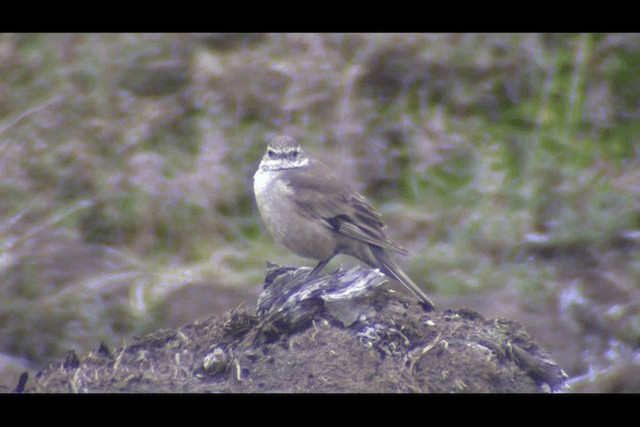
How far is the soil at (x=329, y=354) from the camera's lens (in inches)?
135

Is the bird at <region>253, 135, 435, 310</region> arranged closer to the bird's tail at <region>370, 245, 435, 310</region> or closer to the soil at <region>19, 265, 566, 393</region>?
the bird's tail at <region>370, 245, 435, 310</region>

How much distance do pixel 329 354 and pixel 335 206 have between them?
107 centimetres

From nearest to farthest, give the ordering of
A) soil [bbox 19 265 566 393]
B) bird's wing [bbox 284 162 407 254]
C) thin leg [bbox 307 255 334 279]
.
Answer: soil [bbox 19 265 566 393] < thin leg [bbox 307 255 334 279] < bird's wing [bbox 284 162 407 254]

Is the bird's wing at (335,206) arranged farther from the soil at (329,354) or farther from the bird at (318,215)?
the soil at (329,354)

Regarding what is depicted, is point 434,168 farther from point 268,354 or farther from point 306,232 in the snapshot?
point 268,354

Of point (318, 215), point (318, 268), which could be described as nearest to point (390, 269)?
point (318, 268)

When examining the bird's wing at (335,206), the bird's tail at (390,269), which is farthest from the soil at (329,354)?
the bird's wing at (335,206)

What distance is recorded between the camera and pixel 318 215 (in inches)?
171

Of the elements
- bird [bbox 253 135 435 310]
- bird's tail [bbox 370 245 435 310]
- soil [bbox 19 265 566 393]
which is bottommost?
soil [bbox 19 265 566 393]

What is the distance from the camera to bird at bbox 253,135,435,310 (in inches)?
168

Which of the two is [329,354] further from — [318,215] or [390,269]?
[318,215]

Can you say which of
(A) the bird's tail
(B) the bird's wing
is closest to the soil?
(A) the bird's tail

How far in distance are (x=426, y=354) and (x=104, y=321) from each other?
2850 mm

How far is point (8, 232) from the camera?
5512 millimetres
